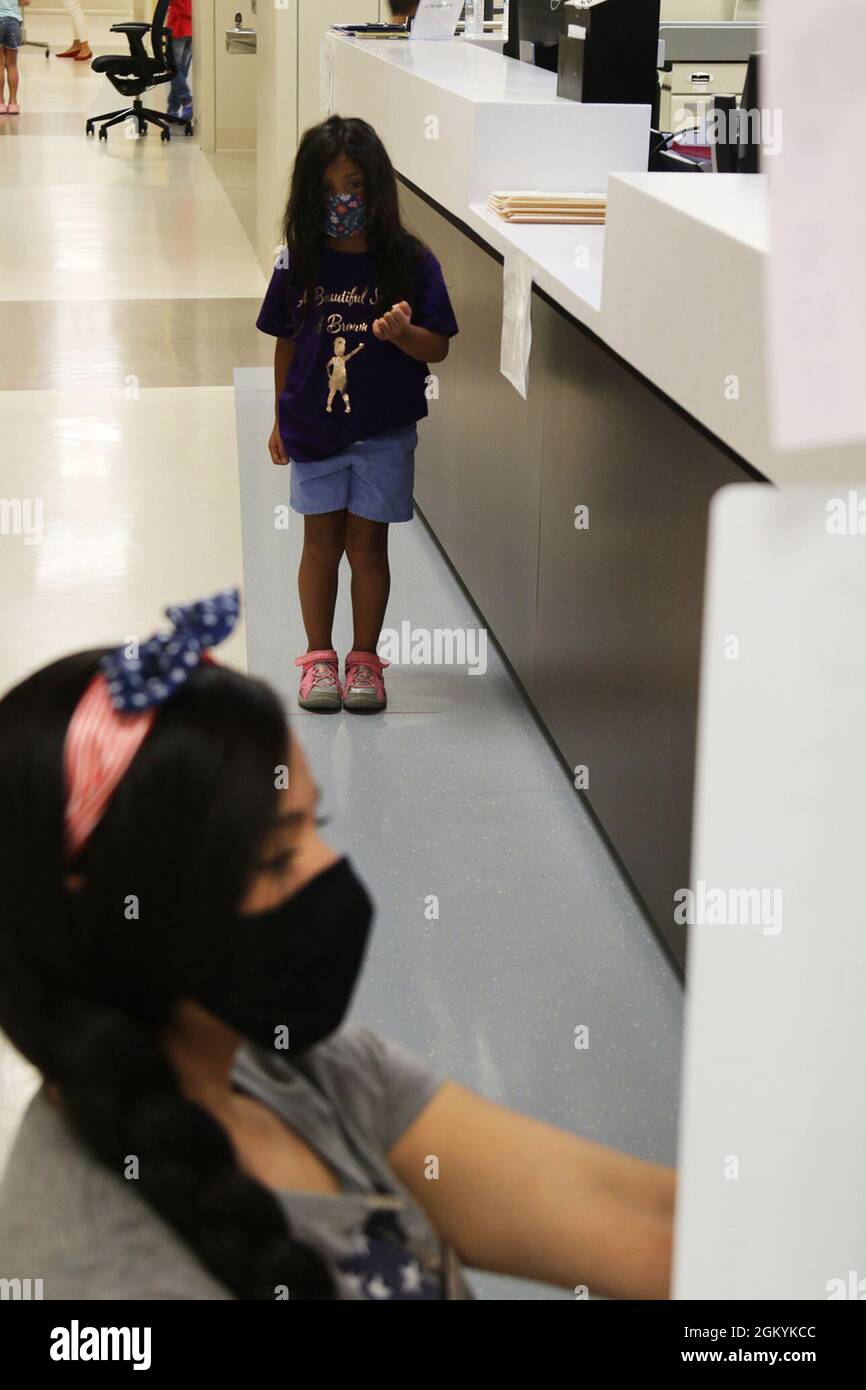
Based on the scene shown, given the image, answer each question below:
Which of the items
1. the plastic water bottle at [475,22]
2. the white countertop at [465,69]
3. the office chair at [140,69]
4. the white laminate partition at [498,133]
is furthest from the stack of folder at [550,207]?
the office chair at [140,69]

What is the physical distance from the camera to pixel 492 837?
9.84 feet

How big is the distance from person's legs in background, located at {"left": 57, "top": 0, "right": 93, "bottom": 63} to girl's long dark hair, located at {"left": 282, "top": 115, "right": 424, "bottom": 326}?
18.4 meters

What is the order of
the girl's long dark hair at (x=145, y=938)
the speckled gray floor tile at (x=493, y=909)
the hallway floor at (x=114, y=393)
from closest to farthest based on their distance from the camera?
the girl's long dark hair at (x=145, y=938) < the speckled gray floor tile at (x=493, y=909) < the hallway floor at (x=114, y=393)

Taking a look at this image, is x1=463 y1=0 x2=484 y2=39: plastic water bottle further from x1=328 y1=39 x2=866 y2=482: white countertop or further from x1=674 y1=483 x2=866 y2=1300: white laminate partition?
x1=674 y1=483 x2=866 y2=1300: white laminate partition

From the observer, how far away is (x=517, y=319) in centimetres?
321

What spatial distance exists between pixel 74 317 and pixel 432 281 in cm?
430

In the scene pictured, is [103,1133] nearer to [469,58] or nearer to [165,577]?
[165,577]

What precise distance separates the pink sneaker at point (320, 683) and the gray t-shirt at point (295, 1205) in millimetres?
2434

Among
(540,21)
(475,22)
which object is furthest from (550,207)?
(475,22)

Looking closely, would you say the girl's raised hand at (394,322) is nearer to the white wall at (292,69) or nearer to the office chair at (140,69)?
the white wall at (292,69)

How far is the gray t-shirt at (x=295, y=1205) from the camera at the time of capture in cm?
84

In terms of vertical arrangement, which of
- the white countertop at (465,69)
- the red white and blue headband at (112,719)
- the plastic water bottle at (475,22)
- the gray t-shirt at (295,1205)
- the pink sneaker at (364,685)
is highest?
the plastic water bottle at (475,22)

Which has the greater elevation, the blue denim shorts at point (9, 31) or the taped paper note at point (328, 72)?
the blue denim shorts at point (9, 31)

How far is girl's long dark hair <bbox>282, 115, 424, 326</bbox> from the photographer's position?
3104 millimetres
